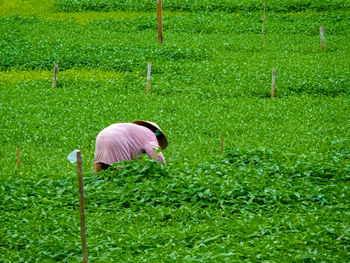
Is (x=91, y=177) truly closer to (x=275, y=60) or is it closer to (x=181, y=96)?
(x=181, y=96)

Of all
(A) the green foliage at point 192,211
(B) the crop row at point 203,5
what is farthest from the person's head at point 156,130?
(B) the crop row at point 203,5

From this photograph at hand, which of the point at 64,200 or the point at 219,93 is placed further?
the point at 219,93

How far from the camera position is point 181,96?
22.0 metres

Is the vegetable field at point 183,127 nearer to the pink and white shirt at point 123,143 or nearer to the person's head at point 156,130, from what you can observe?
the pink and white shirt at point 123,143

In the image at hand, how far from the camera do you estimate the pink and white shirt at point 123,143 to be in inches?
427

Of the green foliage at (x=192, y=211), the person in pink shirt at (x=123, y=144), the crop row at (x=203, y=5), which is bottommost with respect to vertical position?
the green foliage at (x=192, y=211)

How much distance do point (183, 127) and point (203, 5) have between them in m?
21.8

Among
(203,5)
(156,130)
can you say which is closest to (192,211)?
(156,130)

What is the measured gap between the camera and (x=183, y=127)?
17.8m

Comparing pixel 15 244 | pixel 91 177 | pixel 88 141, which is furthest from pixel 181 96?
pixel 15 244

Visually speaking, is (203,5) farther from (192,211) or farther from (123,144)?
(192,211)

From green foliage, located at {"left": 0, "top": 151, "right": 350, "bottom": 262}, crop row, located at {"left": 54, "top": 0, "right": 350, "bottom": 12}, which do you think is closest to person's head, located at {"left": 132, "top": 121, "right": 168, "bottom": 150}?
green foliage, located at {"left": 0, "top": 151, "right": 350, "bottom": 262}

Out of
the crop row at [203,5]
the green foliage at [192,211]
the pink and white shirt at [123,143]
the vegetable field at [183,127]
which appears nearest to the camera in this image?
the green foliage at [192,211]

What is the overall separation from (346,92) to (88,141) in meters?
11.3
